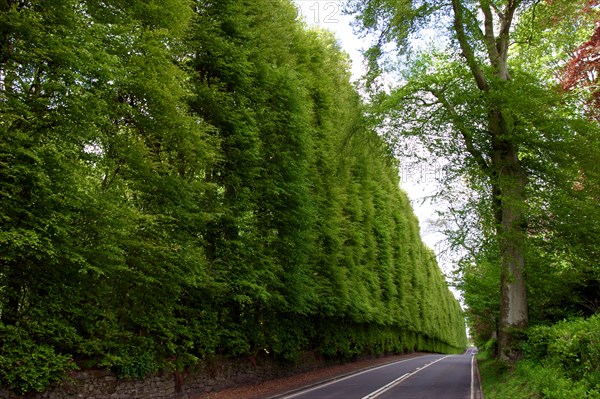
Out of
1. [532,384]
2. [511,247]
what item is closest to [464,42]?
[511,247]

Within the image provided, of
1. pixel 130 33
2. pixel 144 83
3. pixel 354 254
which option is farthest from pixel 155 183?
pixel 354 254

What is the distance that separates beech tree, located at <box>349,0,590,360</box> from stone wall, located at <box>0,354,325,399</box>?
8.28m

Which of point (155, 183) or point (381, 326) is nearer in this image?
point (155, 183)

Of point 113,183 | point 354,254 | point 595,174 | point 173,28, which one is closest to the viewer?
point 113,183

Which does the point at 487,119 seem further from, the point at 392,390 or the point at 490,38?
the point at 392,390

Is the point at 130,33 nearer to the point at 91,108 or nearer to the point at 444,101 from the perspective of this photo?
the point at 91,108

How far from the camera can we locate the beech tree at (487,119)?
527 inches

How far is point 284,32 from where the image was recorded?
18438 mm

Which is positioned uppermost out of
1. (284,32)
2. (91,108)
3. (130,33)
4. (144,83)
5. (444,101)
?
(284,32)

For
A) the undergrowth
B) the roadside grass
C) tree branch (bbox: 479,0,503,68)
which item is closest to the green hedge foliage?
tree branch (bbox: 479,0,503,68)

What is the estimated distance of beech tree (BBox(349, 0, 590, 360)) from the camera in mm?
13398

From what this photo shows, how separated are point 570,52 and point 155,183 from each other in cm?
1584

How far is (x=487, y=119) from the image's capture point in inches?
588

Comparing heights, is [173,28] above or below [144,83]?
above
